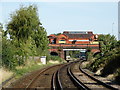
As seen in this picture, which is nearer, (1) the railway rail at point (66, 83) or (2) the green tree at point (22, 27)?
(1) the railway rail at point (66, 83)

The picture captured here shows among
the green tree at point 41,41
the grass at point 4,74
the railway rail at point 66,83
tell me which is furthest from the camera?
the green tree at point 41,41

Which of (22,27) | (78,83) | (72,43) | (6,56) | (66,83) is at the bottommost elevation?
(66,83)

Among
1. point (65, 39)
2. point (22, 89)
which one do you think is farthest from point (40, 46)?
point (65, 39)

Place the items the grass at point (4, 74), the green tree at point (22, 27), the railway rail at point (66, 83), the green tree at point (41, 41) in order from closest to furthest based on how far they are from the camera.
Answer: the railway rail at point (66, 83) < the grass at point (4, 74) < the green tree at point (22, 27) < the green tree at point (41, 41)

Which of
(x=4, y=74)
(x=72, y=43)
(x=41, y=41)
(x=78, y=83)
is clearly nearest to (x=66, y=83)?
(x=78, y=83)

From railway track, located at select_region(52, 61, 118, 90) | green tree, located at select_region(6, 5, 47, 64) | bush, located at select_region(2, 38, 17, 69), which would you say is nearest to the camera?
railway track, located at select_region(52, 61, 118, 90)

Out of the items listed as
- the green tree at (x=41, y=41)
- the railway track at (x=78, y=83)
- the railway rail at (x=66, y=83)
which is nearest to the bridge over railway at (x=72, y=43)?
the green tree at (x=41, y=41)

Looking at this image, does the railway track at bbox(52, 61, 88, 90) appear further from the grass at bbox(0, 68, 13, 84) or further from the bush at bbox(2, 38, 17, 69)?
the bush at bbox(2, 38, 17, 69)

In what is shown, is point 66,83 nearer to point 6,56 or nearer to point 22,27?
point 6,56

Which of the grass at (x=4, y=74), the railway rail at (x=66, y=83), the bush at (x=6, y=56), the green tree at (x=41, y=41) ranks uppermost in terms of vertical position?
the green tree at (x=41, y=41)

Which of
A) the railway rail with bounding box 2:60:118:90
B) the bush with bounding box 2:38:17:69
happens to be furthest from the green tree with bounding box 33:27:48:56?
the railway rail with bounding box 2:60:118:90

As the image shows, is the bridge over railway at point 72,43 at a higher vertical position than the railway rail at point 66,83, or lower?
higher

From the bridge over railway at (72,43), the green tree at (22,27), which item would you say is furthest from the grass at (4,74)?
the bridge over railway at (72,43)

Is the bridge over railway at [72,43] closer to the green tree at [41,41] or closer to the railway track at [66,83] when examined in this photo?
the green tree at [41,41]
